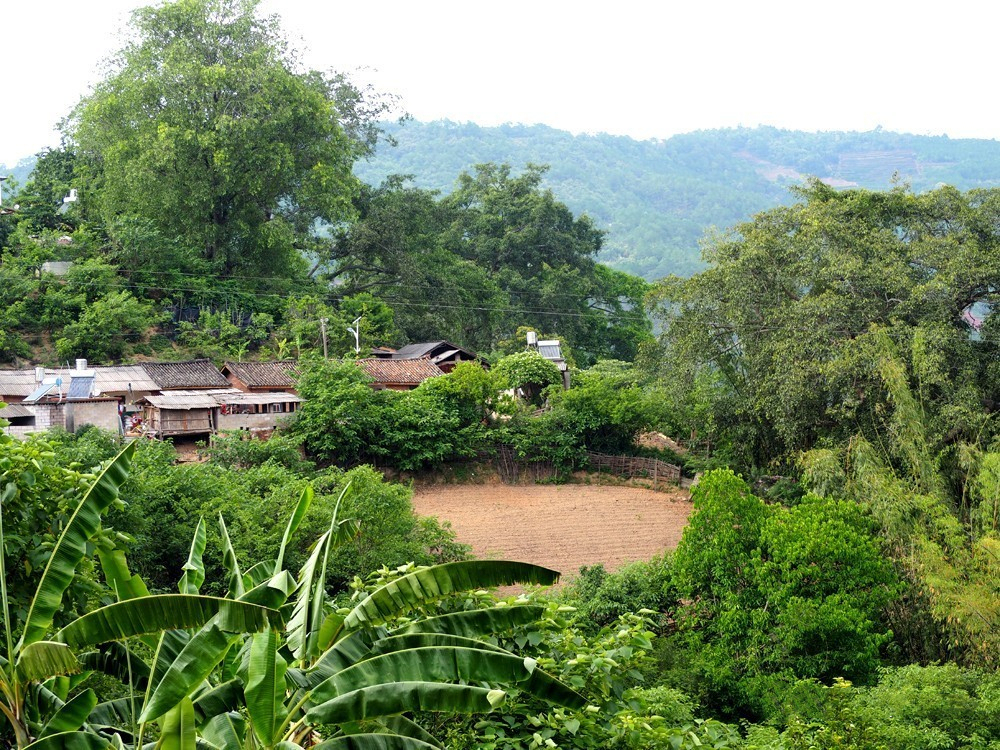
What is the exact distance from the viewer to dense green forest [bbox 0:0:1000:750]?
5.30 meters

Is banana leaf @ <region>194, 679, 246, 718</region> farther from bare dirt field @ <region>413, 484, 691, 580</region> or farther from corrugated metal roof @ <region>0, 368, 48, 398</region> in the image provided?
corrugated metal roof @ <region>0, 368, 48, 398</region>

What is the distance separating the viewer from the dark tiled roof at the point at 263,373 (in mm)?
26703

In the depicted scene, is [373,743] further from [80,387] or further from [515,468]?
[515,468]

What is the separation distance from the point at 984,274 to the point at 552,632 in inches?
699

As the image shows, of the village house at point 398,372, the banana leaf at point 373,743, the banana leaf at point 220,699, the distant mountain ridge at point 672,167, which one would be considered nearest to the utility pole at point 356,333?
the village house at point 398,372

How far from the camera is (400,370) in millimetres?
30828

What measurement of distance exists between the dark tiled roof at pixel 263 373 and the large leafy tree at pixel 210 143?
7.14m

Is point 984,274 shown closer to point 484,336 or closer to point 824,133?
point 484,336

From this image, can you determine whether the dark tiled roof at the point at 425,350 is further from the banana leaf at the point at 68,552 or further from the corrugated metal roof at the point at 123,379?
the banana leaf at the point at 68,552

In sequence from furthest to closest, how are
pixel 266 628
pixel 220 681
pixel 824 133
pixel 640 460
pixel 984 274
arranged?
pixel 824 133 → pixel 640 460 → pixel 984 274 → pixel 220 681 → pixel 266 628

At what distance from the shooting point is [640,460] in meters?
28.8

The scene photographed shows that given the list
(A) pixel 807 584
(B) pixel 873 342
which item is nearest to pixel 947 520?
(A) pixel 807 584

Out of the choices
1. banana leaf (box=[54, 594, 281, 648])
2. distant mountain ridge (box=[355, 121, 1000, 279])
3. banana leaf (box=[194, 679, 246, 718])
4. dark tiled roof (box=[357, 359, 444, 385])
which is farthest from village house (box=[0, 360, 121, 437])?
distant mountain ridge (box=[355, 121, 1000, 279])

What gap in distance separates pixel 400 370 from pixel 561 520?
853cm
